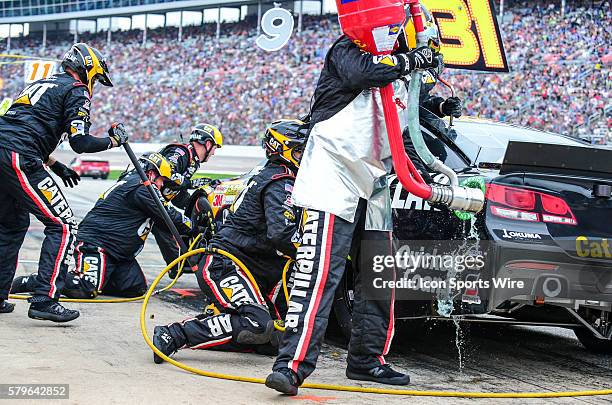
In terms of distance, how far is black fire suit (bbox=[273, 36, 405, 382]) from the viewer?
384 cm

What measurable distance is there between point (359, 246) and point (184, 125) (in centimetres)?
3441

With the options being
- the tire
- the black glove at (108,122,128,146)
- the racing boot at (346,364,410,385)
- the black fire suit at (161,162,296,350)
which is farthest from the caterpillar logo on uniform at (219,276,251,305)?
the tire

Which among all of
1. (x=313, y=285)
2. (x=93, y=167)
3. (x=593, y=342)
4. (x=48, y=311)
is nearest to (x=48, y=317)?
(x=48, y=311)

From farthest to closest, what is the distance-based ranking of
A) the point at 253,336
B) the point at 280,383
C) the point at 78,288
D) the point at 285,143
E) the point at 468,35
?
1. the point at 468,35
2. the point at 78,288
3. the point at 285,143
4. the point at 253,336
5. the point at 280,383

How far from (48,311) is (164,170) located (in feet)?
6.66

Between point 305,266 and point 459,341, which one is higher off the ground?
point 305,266

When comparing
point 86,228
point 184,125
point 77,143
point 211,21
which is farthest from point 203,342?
point 211,21

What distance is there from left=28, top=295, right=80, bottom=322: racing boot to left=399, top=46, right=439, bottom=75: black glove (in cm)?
289

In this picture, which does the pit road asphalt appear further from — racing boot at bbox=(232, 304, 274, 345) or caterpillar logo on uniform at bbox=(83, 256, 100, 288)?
caterpillar logo on uniform at bbox=(83, 256, 100, 288)

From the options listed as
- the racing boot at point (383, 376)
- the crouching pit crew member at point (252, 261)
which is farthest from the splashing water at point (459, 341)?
the crouching pit crew member at point (252, 261)

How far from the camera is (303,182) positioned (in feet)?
13.2

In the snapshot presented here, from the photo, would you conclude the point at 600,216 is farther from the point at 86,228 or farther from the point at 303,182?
the point at 86,228

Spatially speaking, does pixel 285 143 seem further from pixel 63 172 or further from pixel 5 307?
pixel 5 307

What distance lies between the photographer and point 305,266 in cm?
399
